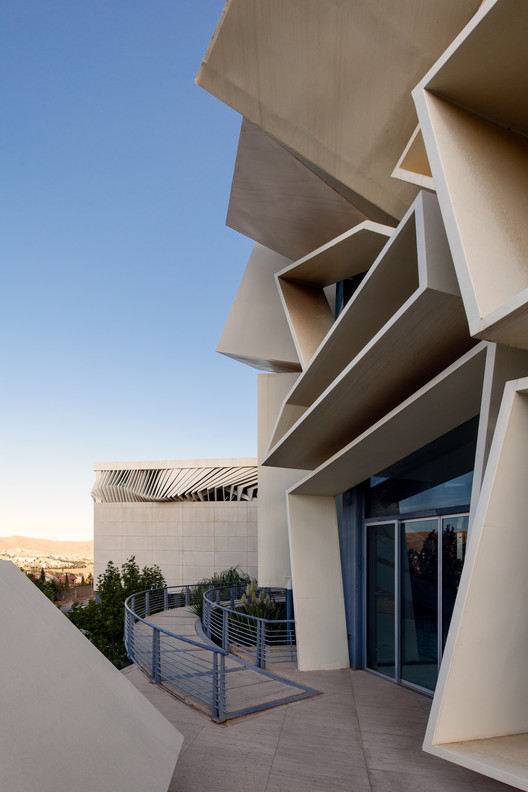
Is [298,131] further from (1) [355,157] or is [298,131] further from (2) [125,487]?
(2) [125,487]

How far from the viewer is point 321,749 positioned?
22.5 ft

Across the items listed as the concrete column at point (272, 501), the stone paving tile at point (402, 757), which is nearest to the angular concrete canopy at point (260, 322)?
the concrete column at point (272, 501)

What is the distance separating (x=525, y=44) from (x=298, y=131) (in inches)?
170

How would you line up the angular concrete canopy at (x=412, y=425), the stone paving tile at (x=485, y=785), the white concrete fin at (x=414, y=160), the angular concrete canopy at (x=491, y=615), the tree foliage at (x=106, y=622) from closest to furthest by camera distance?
1. the angular concrete canopy at (x=491, y=615)
2. the stone paving tile at (x=485, y=785)
3. the angular concrete canopy at (x=412, y=425)
4. the white concrete fin at (x=414, y=160)
5. the tree foliage at (x=106, y=622)

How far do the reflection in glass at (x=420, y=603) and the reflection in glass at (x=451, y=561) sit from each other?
326 mm

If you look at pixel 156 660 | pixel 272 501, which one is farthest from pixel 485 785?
pixel 272 501

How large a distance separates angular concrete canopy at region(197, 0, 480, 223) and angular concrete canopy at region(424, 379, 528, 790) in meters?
4.80

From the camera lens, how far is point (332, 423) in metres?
9.33

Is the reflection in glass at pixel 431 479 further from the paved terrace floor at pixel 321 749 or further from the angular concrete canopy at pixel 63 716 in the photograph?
the angular concrete canopy at pixel 63 716

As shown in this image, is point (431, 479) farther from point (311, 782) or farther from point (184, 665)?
point (184, 665)

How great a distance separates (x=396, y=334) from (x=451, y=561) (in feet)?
13.5

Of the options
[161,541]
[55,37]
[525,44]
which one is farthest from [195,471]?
[525,44]

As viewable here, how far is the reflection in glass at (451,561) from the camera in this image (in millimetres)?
8344

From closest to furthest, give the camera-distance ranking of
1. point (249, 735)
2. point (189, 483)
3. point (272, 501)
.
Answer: point (249, 735)
point (272, 501)
point (189, 483)
